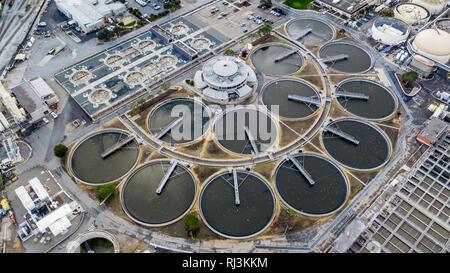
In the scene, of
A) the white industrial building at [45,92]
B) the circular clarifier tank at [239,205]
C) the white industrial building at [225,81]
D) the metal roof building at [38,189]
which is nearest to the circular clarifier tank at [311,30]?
the white industrial building at [225,81]

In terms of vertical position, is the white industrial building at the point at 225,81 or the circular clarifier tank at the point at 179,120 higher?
the white industrial building at the point at 225,81

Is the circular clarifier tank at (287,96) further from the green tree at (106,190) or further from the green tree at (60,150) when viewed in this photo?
the green tree at (60,150)

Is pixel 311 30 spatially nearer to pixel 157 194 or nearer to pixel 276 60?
pixel 276 60

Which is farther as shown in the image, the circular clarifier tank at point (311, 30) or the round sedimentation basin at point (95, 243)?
the circular clarifier tank at point (311, 30)

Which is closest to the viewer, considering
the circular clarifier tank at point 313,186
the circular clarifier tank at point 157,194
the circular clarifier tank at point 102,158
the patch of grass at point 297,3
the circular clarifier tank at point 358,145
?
the circular clarifier tank at point 157,194

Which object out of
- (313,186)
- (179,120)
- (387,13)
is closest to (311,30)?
(387,13)

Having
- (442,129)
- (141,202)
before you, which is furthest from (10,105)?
(442,129)

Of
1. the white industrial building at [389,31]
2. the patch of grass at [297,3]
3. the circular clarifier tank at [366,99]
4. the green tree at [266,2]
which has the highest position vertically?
the green tree at [266,2]
